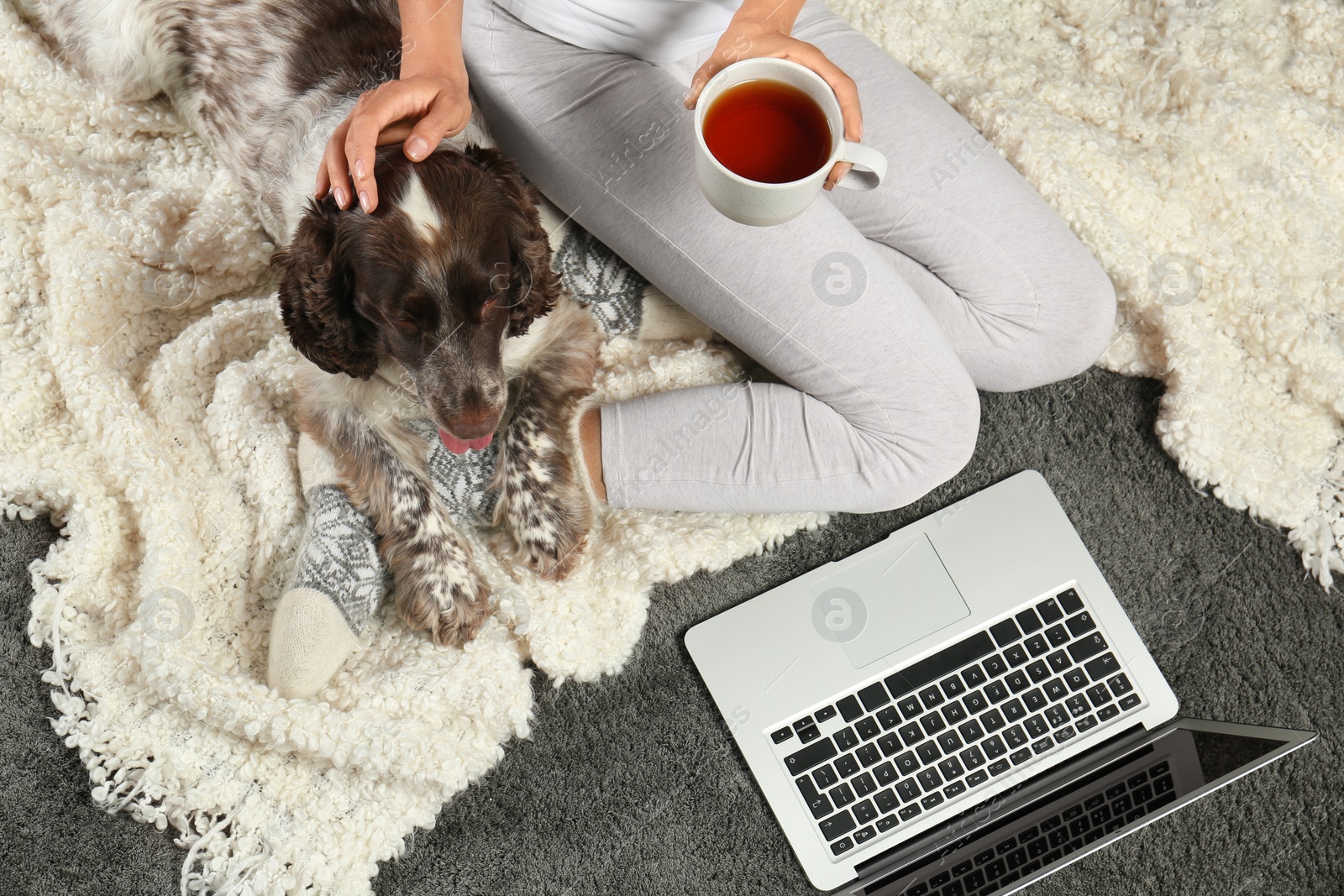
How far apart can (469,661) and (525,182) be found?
2.93ft

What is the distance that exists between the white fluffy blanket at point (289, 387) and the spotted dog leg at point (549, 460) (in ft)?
0.26

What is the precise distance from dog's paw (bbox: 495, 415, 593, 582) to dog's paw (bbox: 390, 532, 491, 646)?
13 cm

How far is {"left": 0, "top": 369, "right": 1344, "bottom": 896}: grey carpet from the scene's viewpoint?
1.73m

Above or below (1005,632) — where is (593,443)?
above

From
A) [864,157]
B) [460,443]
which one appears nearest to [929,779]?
[460,443]

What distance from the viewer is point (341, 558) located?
1748mm

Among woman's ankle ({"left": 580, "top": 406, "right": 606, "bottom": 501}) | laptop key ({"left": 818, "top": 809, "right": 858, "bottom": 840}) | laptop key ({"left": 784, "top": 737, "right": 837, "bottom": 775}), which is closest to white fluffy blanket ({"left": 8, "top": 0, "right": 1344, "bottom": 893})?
woman's ankle ({"left": 580, "top": 406, "right": 606, "bottom": 501})

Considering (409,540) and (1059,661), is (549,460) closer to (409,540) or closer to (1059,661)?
(409,540)

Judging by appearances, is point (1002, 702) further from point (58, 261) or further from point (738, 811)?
point (58, 261)

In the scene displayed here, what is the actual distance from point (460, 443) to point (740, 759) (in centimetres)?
81

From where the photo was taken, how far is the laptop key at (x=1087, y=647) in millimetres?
1773

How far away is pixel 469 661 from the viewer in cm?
176

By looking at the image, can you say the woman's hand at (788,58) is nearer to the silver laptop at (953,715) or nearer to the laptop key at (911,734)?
the silver laptop at (953,715)

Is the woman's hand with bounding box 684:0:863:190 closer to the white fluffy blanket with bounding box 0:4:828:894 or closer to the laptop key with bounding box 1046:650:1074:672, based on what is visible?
the white fluffy blanket with bounding box 0:4:828:894
